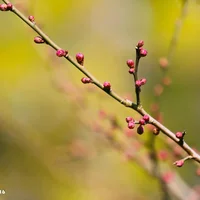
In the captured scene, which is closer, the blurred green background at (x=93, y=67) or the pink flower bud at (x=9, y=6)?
the pink flower bud at (x=9, y=6)

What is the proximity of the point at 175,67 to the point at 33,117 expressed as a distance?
3.70 m

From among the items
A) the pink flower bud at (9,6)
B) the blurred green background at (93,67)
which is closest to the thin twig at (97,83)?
the pink flower bud at (9,6)

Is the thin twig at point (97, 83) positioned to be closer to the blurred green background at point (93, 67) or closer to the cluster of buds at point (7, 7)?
the cluster of buds at point (7, 7)

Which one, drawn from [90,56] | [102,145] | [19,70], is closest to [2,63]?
[19,70]

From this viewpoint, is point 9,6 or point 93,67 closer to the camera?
point 9,6

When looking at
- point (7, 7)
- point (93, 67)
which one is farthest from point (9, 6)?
point (93, 67)

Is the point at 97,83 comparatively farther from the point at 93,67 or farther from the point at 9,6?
the point at 93,67

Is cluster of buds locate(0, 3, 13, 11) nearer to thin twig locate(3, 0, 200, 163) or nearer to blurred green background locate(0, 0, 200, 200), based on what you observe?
thin twig locate(3, 0, 200, 163)

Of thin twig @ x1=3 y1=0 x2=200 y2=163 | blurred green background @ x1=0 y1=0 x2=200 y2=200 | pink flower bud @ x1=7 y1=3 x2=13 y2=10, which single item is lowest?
thin twig @ x1=3 y1=0 x2=200 y2=163

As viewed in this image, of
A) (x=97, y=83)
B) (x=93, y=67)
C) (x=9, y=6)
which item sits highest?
(x=93, y=67)

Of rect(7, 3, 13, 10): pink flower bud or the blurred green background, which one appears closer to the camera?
rect(7, 3, 13, 10): pink flower bud

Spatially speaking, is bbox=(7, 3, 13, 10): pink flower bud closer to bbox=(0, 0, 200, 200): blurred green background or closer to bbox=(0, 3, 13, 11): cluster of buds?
bbox=(0, 3, 13, 11): cluster of buds

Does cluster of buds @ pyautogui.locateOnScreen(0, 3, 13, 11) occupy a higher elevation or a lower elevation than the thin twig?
higher

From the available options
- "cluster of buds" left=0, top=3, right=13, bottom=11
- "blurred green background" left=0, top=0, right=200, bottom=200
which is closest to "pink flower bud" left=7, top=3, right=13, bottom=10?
"cluster of buds" left=0, top=3, right=13, bottom=11
